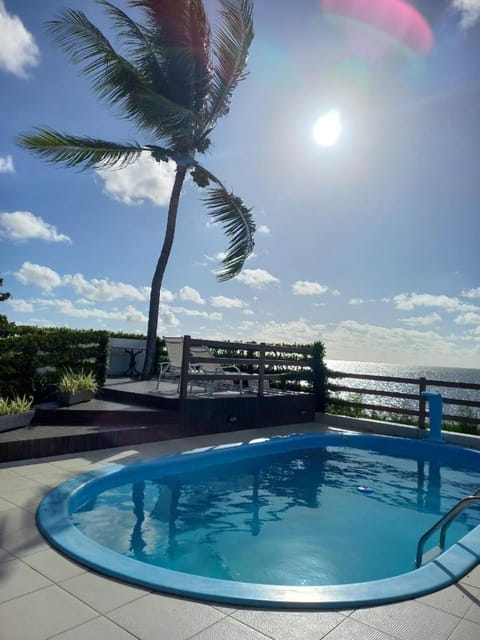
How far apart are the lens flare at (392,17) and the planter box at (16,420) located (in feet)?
28.3

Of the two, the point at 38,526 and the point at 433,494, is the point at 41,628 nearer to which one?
the point at 38,526

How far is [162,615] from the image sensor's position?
222 centimetres

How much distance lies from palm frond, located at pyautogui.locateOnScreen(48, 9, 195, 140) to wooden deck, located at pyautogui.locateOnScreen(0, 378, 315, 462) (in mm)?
6185

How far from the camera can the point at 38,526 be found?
3.31m

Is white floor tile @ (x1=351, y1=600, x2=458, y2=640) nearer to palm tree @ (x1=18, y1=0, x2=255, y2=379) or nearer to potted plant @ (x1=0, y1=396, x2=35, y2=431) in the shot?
potted plant @ (x1=0, y1=396, x2=35, y2=431)

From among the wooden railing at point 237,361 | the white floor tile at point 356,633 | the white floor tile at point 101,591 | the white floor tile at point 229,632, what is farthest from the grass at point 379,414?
the white floor tile at point 101,591

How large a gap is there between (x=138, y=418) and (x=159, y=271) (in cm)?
458

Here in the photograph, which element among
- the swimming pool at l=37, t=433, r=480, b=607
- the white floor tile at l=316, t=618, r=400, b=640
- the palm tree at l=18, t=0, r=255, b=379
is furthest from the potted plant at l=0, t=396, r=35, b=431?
the white floor tile at l=316, t=618, r=400, b=640

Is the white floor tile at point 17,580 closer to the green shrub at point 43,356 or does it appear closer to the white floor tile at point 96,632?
the white floor tile at point 96,632

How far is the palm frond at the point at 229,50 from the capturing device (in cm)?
1043

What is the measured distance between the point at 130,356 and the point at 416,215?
30.6 ft

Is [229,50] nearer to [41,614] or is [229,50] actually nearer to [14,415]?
[14,415]

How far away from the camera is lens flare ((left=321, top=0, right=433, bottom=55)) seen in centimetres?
762

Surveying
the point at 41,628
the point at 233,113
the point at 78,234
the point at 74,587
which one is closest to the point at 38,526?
the point at 74,587
